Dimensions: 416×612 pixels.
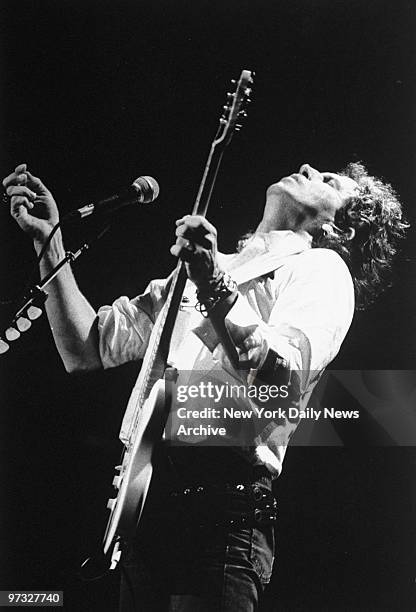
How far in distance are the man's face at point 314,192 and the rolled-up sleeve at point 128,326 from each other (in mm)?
485

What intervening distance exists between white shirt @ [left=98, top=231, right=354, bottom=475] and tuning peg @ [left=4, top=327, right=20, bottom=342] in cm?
29

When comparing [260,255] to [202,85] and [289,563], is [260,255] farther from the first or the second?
[289,563]

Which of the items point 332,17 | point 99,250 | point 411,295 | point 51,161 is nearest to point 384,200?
point 411,295

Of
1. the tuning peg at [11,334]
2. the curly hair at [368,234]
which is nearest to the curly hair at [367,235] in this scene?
the curly hair at [368,234]

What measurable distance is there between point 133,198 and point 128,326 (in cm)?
43

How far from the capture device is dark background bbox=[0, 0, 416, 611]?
208 centimetres

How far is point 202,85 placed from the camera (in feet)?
7.62

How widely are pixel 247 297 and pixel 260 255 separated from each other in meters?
0.16

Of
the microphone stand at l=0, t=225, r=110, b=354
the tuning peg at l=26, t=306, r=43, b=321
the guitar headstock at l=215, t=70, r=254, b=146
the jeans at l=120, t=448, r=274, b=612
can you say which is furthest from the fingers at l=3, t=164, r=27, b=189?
the jeans at l=120, t=448, r=274, b=612

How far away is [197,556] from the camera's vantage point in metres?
1.92

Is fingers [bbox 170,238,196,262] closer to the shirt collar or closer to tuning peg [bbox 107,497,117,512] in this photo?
the shirt collar

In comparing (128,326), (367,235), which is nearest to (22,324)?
(128,326)

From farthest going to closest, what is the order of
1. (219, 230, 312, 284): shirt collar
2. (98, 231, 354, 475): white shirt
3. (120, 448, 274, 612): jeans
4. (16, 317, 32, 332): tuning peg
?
(16, 317, 32, 332): tuning peg, (219, 230, 312, 284): shirt collar, (98, 231, 354, 475): white shirt, (120, 448, 274, 612): jeans

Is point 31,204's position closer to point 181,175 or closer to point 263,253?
point 181,175
